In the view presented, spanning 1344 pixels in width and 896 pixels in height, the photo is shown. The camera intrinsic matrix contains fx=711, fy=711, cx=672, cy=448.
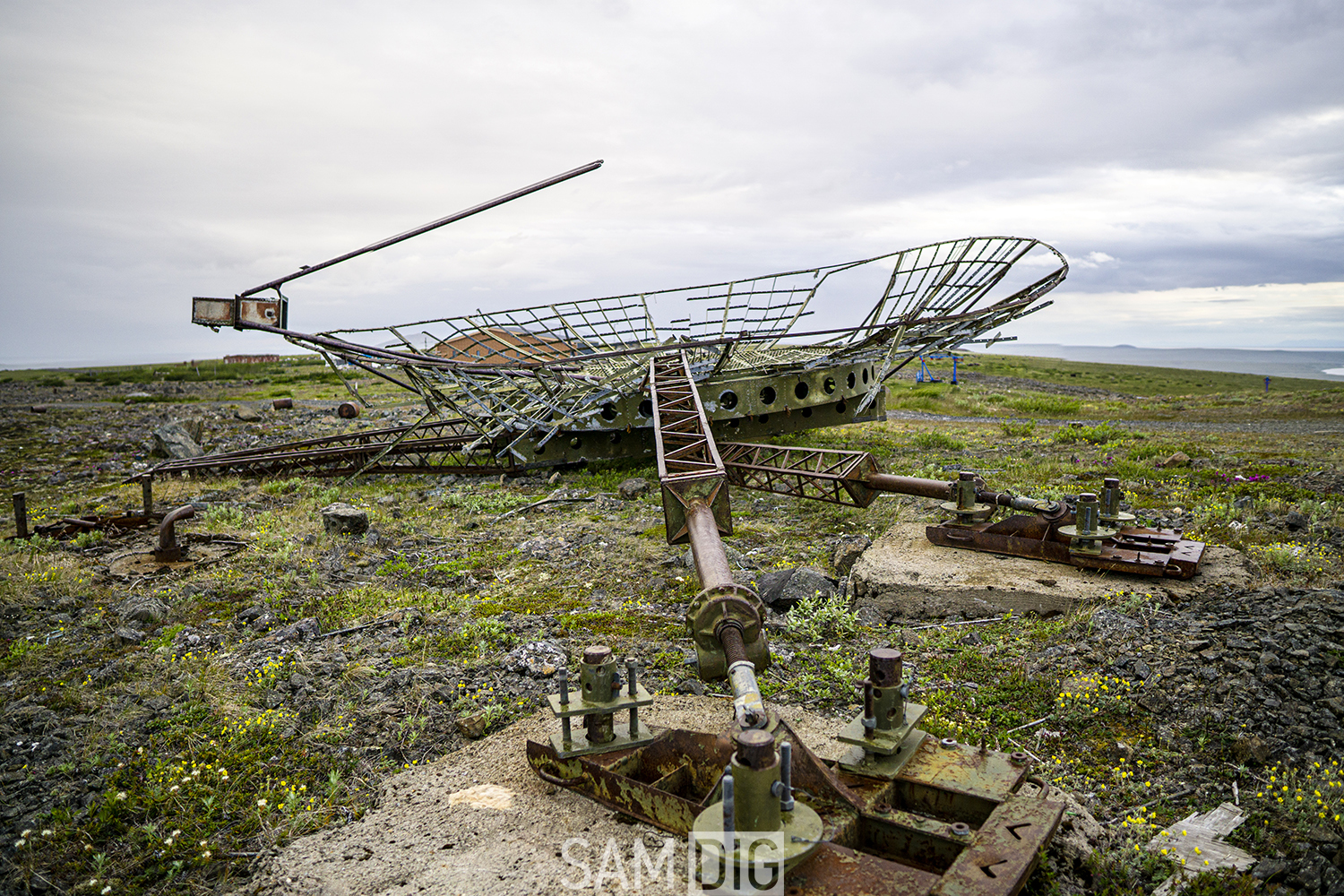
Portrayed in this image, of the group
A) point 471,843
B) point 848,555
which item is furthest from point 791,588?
point 471,843

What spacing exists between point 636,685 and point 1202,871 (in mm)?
3166

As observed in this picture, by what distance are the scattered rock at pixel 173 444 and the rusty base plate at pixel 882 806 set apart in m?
17.9

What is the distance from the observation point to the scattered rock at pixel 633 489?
45.1 ft

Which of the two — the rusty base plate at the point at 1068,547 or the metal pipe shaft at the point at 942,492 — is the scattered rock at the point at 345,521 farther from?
the rusty base plate at the point at 1068,547

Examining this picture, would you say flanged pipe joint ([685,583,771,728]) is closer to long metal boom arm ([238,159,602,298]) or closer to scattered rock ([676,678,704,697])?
scattered rock ([676,678,704,697])

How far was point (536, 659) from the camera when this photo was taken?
6.64 m

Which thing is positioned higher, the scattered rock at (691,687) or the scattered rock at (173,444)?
the scattered rock at (173,444)

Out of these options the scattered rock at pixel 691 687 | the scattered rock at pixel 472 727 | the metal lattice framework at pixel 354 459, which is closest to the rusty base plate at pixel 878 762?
the scattered rock at pixel 691 687

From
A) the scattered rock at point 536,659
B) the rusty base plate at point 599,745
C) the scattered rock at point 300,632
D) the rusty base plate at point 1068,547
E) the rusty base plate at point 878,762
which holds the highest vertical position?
the rusty base plate at point 1068,547

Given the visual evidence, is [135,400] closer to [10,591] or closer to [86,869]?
[10,591]

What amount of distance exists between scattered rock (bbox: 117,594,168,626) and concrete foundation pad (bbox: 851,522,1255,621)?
766cm

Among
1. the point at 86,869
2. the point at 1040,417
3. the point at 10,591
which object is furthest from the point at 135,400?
the point at 1040,417

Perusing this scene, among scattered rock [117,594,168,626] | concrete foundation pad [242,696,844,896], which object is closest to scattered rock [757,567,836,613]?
concrete foundation pad [242,696,844,896]

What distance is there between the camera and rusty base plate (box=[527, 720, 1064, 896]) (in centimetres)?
313
